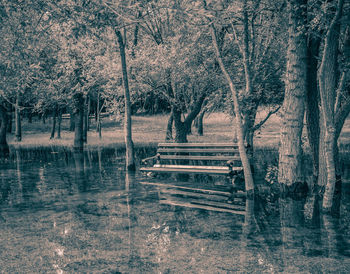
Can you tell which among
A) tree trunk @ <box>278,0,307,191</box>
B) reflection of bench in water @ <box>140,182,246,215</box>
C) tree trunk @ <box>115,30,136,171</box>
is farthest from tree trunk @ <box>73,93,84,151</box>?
tree trunk @ <box>278,0,307,191</box>

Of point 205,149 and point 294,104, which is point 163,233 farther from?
point 205,149

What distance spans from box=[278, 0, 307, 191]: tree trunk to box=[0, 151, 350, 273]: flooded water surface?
2.74 feet

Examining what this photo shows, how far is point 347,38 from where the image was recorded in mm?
11508

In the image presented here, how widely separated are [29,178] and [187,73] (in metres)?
8.32

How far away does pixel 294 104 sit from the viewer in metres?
9.90

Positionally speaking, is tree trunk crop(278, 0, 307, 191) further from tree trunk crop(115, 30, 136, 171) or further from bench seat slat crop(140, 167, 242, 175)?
tree trunk crop(115, 30, 136, 171)

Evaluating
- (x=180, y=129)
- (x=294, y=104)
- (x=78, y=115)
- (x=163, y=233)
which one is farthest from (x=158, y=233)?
(x=78, y=115)

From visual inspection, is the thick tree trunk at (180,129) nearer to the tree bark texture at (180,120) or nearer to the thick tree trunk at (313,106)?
the tree bark texture at (180,120)

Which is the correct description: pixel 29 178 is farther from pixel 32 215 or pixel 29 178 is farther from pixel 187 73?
pixel 187 73

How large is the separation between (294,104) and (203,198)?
10.8ft

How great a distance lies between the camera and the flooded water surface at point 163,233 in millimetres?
5375

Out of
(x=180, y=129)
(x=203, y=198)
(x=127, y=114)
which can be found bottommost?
(x=203, y=198)

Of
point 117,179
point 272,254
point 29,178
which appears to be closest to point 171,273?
point 272,254

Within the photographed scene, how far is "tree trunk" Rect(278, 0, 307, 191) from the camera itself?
9.86m
